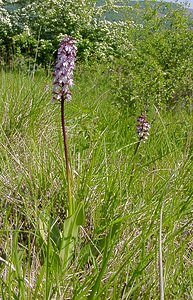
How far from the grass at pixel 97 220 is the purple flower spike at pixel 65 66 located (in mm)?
315

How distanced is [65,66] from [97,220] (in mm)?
607

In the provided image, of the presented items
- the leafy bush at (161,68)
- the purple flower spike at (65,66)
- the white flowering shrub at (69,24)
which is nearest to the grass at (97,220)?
the purple flower spike at (65,66)

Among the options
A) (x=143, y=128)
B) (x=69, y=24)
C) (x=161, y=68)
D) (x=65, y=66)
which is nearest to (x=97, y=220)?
(x=143, y=128)

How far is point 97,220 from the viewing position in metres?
1.65

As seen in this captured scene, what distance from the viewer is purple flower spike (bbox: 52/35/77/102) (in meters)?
1.43

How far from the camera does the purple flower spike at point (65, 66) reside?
1431mm

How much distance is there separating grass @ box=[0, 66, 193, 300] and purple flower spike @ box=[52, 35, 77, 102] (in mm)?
315

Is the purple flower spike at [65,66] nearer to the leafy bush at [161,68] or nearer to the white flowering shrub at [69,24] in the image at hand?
the leafy bush at [161,68]

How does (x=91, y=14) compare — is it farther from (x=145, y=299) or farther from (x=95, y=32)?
(x=145, y=299)

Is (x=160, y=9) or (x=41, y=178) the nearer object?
(x=41, y=178)

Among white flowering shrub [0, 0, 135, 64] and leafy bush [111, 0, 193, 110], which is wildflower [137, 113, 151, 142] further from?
white flowering shrub [0, 0, 135, 64]

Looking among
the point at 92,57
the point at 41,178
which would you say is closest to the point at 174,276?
the point at 41,178

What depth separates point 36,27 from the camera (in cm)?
1246

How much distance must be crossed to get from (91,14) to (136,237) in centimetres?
1237
